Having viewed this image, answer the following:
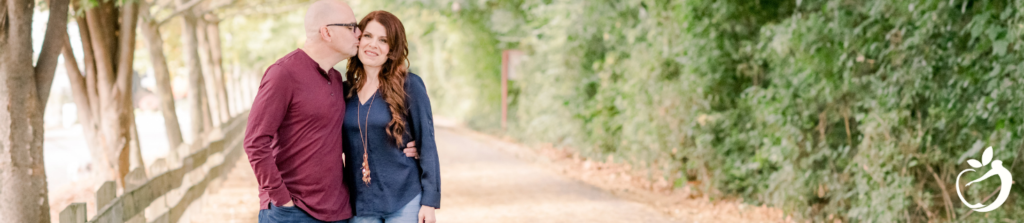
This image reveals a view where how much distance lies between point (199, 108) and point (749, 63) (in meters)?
10.3

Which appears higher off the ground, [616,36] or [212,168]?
[616,36]

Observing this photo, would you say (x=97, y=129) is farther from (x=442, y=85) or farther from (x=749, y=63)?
(x=442, y=85)

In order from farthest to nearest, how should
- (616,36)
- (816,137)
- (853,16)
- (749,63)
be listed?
(616,36)
(749,63)
(816,137)
(853,16)

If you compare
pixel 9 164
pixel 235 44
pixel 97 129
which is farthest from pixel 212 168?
pixel 235 44

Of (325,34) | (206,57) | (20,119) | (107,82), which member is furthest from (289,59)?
(206,57)

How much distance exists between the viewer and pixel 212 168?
9609 millimetres

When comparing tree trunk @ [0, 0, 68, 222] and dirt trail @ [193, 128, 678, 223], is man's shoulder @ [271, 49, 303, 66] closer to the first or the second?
tree trunk @ [0, 0, 68, 222]

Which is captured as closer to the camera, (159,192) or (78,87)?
(159,192)

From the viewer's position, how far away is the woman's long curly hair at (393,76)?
300 centimetres

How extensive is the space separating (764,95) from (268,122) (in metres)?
5.85

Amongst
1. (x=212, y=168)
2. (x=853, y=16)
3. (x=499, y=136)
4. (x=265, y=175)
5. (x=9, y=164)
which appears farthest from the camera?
(x=499, y=136)

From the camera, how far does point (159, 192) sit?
6.27 meters

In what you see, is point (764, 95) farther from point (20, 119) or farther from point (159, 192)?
point (20, 119)

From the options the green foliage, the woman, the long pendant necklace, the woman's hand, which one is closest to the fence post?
the woman
